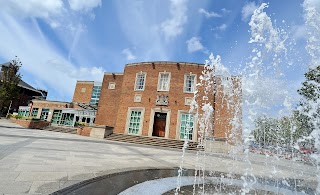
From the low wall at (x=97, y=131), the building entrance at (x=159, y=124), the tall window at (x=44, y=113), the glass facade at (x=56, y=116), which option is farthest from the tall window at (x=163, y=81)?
the tall window at (x=44, y=113)

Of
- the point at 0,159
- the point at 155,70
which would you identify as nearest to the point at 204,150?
the point at 155,70

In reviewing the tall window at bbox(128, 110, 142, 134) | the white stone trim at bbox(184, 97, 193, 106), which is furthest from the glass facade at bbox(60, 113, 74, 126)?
the white stone trim at bbox(184, 97, 193, 106)

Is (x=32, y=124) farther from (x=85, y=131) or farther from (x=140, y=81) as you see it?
(x=140, y=81)

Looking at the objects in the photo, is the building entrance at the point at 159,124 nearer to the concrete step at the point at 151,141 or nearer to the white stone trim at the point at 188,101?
the concrete step at the point at 151,141

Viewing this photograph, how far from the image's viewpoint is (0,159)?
5.72 metres

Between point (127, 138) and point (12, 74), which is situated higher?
point (12, 74)

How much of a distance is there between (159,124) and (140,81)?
5.79 metres

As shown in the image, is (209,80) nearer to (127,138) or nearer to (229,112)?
(229,112)

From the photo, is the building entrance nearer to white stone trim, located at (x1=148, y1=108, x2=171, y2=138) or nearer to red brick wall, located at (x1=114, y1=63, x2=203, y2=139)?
white stone trim, located at (x1=148, y1=108, x2=171, y2=138)

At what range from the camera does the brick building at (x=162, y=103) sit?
2205cm

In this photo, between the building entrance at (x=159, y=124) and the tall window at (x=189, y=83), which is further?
the tall window at (x=189, y=83)

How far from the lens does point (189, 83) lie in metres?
23.2

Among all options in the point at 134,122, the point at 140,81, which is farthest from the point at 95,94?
the point at 134,122

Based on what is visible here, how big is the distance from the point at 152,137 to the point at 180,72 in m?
7.97
